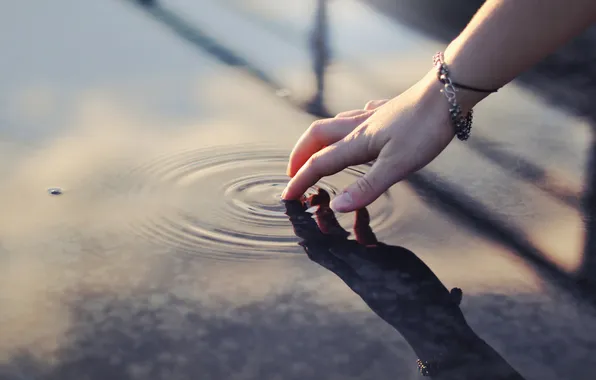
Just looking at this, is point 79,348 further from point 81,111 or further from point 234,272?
point 81,111

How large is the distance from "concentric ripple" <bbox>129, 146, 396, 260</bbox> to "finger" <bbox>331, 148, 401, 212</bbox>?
2 cm

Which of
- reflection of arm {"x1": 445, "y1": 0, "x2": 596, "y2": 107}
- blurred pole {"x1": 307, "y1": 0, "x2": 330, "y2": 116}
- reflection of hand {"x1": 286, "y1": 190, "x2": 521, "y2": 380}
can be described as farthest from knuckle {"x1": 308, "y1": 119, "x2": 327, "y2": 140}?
blurred pole {"x1": 307, "y1": 0, "x2": 330, "y2": 116}

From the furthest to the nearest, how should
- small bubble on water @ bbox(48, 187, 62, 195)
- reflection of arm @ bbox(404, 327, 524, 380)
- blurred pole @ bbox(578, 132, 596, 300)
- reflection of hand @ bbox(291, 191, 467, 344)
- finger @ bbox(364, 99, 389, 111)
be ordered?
finger @ bbox(364, 99, 389, 111) < small bubble on water @ bbox(48, 187, 62, 195) < blurred pole @ bbox(578, 132, 596, 300) < reflection of hand @ bbox(291, 191, 467, 344) < reflection of arm @ bbox(404, 327, 524, 380)

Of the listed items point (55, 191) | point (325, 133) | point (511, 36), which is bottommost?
point (55, 191)

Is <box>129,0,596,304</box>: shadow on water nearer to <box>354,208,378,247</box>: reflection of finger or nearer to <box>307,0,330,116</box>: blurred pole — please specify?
<box>307,0,330,116</box>: blurred pole

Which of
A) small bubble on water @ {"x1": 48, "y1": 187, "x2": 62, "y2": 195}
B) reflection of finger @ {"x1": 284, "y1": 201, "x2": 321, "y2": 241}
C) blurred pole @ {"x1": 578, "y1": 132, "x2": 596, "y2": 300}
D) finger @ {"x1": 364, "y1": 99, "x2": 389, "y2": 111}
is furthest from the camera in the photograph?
finger @ {"x1": 364, "y1": 99, "x2": 389, "y2": 111}

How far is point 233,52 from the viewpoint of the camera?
2119mm

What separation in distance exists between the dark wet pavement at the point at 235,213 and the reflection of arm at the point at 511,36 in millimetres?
217

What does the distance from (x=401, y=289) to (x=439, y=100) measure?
1.18 feet

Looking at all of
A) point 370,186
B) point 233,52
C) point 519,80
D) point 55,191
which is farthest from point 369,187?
point 233,52

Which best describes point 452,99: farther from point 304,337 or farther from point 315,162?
point 304,337

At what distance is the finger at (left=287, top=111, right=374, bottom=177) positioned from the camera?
143 centimetres

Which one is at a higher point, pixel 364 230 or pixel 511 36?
pixel 511 36

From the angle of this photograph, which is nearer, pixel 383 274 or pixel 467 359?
pixel 467 359
